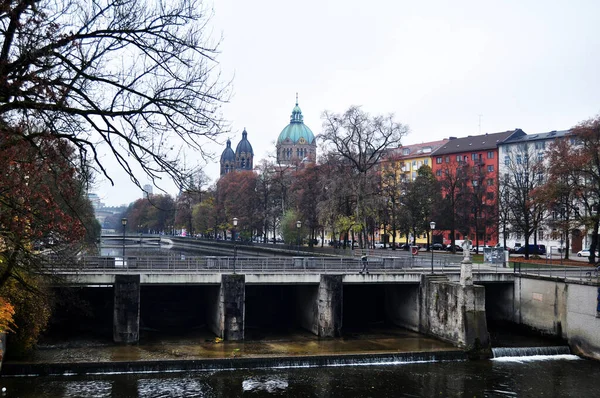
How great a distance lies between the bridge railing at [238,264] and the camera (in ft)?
110

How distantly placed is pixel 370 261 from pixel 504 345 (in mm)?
10598

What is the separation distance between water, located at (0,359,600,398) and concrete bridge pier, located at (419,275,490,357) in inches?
101

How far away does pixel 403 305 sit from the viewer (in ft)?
129

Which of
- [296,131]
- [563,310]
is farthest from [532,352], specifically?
[296,131]

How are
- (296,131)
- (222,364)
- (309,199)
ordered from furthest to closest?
(296,131), (309,199), (222,364)

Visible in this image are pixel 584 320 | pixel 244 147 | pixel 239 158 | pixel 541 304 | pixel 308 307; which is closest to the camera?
pixel 584 320

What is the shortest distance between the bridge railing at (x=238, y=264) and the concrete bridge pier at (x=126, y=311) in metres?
1.87

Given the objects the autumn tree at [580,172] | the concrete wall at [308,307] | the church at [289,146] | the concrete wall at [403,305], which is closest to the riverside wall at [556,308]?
the concrete wall at [403,305]

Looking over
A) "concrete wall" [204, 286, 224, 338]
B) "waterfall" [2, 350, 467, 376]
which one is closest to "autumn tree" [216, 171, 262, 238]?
"concrete wall" [204, 286, 224, 338]

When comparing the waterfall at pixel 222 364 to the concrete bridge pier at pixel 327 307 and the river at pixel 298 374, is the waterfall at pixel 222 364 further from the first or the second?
the concrete bridge pier at pixel 327 307

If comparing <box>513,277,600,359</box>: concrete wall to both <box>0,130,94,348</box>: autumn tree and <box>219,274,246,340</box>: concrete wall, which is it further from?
<box>0,130,94,348</box>: autumn tree

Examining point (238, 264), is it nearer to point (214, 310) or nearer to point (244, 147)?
point (214, 310)

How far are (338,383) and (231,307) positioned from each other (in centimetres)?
916

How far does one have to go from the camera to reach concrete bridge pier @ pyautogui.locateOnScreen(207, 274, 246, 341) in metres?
33.0
